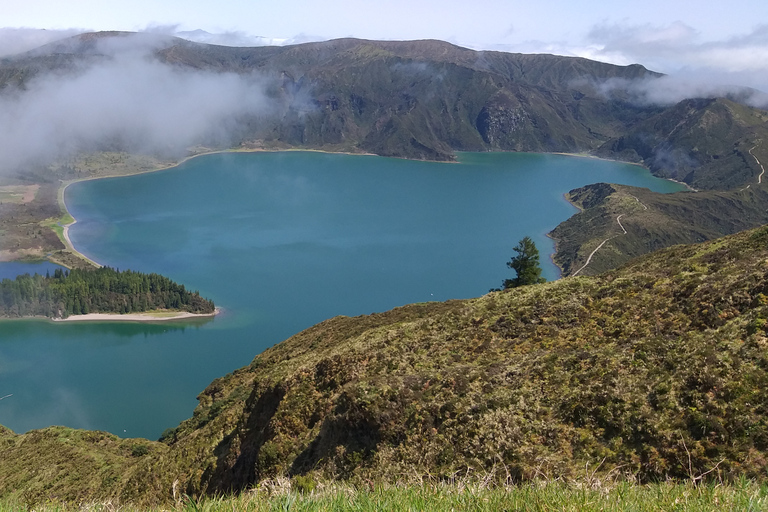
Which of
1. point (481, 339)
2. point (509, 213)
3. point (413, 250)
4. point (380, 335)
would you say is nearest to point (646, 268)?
point (481, 339)

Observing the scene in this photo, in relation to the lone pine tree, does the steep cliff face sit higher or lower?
higher

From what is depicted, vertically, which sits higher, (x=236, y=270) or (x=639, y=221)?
(x=639, y=221)

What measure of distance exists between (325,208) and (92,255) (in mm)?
65652

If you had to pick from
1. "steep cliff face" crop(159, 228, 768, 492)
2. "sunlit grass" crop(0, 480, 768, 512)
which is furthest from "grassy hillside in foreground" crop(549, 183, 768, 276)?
"sunlit grass" crop(0, 480, 768, 512)

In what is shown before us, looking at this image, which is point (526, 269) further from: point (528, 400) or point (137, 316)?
point (137, 316)

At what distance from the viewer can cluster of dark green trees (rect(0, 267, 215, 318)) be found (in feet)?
314

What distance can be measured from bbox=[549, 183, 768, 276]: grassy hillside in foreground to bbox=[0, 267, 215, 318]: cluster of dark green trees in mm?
74363

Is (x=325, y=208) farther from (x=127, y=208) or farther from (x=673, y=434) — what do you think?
(x=673, y=434)

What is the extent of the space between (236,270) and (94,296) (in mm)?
26023

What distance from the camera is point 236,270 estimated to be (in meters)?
114

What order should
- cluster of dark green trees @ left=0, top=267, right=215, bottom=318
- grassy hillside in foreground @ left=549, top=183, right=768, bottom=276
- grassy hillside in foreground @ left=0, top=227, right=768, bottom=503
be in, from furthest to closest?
grassy hillside in foreground @ left=549, top=183, right=768, bottom=276, cluster of dark green trees @ left=0, top=267, right=215, bottom=318, grassy hillside in foreground @ left=0, top=227, right=768, bottom=503

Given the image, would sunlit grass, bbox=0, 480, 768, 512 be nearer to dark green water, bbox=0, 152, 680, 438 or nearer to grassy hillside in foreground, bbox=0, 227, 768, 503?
grassy hillside in foreground, bbox=0, 227, 768, 503

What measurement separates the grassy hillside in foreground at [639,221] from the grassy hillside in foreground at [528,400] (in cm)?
9273

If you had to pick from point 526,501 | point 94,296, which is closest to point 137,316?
point 94,296
